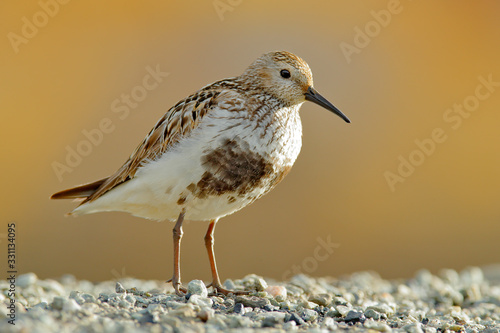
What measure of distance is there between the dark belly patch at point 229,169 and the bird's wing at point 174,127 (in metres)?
0.46

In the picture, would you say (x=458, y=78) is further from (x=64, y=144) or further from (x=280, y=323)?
(x=280, y=323)

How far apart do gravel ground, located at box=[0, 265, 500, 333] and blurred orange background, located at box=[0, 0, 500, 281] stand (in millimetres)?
4047

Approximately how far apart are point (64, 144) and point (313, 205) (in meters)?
5.77

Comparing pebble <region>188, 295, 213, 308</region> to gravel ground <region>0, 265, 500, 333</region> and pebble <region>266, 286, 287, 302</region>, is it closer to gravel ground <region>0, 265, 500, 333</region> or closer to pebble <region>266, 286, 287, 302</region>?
gravel ground <region>0, 265, 500, 333</region>

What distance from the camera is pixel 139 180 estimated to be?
21.5 ft

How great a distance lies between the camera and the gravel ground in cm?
461

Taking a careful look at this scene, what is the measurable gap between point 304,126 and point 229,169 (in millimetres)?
9370

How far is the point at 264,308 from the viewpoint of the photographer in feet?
19.0

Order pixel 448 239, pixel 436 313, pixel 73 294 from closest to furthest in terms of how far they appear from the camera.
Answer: pixel 73 294, pixel 436 313, pixel 448 239

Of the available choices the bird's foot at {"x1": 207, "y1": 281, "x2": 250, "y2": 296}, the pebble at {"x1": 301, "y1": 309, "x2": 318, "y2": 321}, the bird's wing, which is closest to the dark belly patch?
the bird's wing

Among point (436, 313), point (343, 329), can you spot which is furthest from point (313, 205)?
point (343, 329)

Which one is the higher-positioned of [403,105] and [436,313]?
[403,105]

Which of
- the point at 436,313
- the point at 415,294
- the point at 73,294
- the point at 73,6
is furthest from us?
the point at 73,6

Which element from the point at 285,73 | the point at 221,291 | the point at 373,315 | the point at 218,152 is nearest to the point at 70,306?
the point at 218,152
